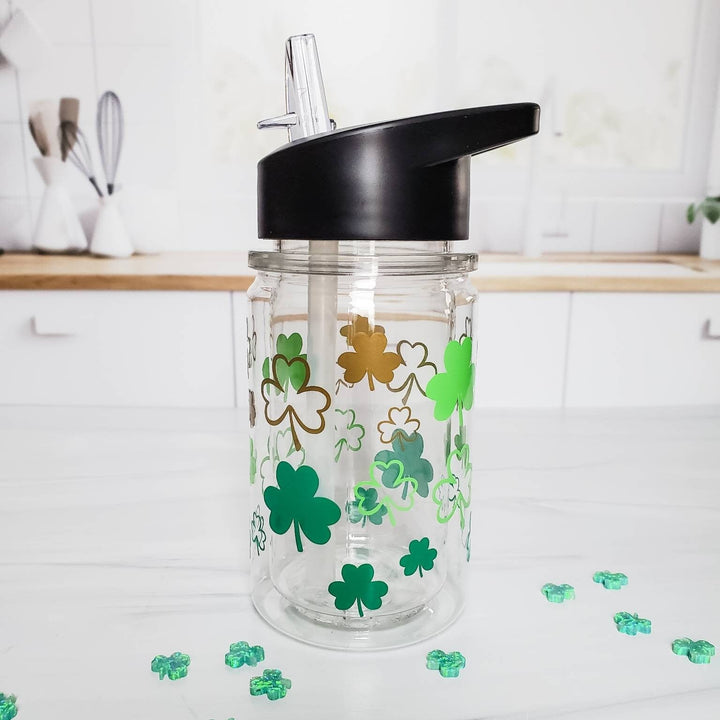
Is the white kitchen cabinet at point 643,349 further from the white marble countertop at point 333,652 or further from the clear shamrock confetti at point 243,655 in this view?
the clear shamrock confetti at point 243,655

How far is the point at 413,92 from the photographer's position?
1824 mm

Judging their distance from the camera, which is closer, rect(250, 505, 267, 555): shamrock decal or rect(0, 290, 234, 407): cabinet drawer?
rect(250, 505, 267, 555): shamrock decal

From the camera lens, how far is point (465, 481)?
399 mm

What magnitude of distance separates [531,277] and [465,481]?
1.00 m

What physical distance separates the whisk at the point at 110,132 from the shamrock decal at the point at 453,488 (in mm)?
1577

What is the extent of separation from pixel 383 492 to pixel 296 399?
0.07 m

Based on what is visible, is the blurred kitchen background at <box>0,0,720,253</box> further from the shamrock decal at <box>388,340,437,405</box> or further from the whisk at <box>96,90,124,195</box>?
the shamrock decal at <box>388,340,437,405</box>

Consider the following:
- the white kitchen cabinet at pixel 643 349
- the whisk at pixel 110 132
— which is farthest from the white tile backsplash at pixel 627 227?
the whisk at pixel 110 132

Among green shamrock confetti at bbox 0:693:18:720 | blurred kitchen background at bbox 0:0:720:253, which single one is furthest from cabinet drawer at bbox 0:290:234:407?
green shamrock confetti at bbox 0:693:18:720

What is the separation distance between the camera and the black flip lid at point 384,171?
0.31 metres

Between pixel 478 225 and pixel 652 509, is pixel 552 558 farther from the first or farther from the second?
pixel 478 225

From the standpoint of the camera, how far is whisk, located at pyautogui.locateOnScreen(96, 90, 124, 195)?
68.5 inches

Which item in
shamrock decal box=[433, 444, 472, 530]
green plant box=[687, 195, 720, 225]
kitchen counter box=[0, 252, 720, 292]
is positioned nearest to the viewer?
shamrock decal box=[433, 444, 472, 530]

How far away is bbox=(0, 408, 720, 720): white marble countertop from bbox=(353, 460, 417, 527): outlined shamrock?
7 cm
